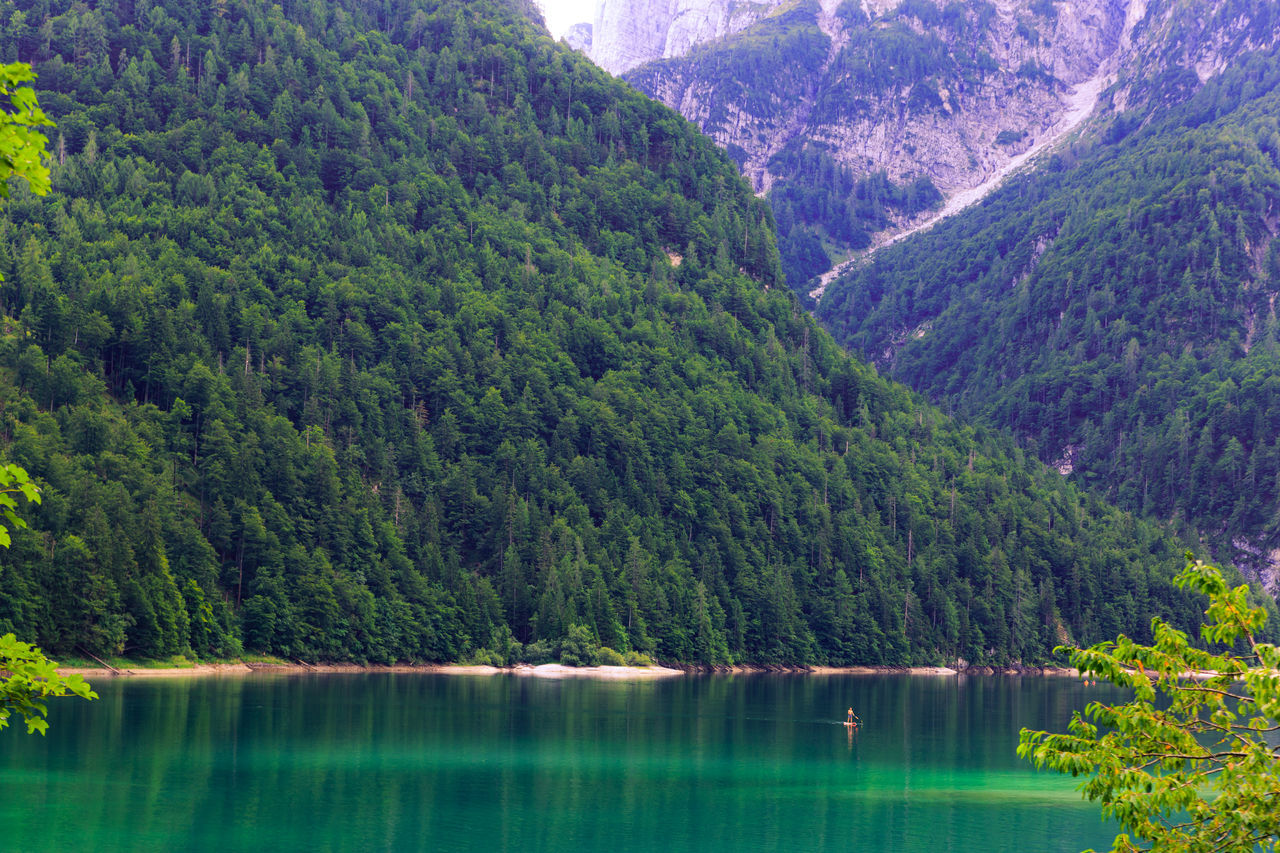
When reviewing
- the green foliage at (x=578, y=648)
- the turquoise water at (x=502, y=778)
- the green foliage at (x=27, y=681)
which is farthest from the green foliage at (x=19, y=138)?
the green foliage at (x=578, y=648)

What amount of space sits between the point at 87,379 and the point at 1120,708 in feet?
564

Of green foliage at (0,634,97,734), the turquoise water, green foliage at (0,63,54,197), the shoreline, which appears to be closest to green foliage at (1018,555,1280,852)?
green foliage at (0,634,97,734)

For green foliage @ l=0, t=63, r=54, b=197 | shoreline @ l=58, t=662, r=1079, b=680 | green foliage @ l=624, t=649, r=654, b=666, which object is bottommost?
shoreline @ l=58, t=662, r=1079, b=680

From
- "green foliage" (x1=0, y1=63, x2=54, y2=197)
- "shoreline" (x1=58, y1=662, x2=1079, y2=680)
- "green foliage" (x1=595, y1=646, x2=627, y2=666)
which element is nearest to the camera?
"green foliage" (x1=0, y1=63, x2=54, y2=197)

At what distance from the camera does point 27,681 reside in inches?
725

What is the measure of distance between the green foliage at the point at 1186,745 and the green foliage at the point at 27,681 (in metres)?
15.2

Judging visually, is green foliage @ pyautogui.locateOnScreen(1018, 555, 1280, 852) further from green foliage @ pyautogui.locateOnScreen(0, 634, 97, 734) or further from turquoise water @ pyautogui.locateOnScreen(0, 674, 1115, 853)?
turquoise water @ pyautogui.locateOnScreen(0, 674, 1115, 853)

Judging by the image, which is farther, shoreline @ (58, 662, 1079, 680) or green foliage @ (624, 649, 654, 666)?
green foliage @ (624, 649, 654, 666)

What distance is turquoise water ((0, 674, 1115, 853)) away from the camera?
5547 centimetres

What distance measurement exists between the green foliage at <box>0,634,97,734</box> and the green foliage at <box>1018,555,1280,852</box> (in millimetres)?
15153

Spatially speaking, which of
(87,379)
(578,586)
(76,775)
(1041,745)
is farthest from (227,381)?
(1041,745)

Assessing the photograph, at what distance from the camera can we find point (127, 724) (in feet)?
278

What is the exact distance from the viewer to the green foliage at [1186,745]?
20.2 metres

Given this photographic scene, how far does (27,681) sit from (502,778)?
5557 centimetres
